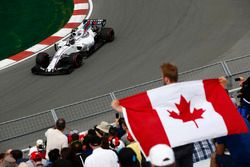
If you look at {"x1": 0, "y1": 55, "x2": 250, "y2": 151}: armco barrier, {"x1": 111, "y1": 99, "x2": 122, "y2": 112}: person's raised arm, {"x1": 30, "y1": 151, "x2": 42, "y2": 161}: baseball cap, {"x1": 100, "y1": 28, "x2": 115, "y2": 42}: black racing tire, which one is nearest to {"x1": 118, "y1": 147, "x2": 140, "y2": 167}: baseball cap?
{"x1": 111, "y1": 99, "x2": 122, "y2": 112}: person's raised arm

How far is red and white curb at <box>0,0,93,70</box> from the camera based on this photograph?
14.1 m

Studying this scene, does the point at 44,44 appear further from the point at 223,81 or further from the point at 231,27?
the point at 223,81

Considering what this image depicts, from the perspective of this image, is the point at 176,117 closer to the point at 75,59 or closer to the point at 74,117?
the point at 74,117

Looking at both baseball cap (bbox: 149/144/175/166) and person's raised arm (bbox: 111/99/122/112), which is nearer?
baseball cap (bbox: 149/144/175/166)

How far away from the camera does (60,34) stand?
50.4 feet

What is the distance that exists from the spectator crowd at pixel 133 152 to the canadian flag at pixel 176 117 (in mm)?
118

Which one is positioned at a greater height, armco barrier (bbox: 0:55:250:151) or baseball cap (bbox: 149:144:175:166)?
baseball cap (bbox: 149:144:175:166)

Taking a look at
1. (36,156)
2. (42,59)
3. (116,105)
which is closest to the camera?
(116,105)

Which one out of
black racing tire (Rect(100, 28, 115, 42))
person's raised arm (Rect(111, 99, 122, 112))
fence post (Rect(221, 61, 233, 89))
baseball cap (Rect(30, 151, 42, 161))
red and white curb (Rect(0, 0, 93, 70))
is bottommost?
fence post (Rect(221, 61, 233, 89))

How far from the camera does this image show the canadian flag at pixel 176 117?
4.86m

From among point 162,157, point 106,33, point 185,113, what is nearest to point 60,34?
point 106,33

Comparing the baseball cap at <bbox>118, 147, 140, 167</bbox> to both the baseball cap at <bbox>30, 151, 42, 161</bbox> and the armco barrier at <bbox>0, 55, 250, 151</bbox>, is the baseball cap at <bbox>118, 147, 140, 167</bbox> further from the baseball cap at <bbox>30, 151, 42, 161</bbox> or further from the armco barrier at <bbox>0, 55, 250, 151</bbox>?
the armco barrier at <bbox>0, 55, 250, 151</bbox>

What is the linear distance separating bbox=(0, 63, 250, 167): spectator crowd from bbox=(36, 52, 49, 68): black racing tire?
5.33 metres

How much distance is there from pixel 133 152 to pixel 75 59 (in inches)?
301
